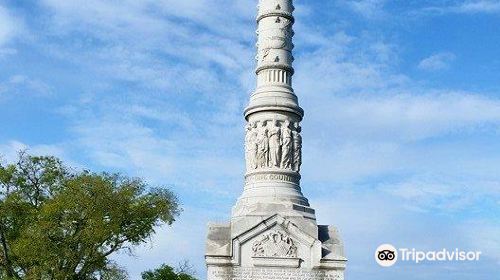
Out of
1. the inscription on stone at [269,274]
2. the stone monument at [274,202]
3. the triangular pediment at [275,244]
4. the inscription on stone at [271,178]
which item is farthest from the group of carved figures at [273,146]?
the inscription on stone at [269,274]

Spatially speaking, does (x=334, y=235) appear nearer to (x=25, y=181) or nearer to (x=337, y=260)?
(x=337, y=260)

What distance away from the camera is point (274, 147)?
78.2 feet

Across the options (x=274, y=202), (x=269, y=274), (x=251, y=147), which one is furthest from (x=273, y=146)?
(x=269, y=274)

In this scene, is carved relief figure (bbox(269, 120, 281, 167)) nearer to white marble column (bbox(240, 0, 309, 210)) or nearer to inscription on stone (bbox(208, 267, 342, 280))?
white marble column (bbox(240, 0, 309, 210))

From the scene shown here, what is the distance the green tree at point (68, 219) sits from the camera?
28.8 meters

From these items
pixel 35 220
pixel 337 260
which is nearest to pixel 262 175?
pixel 337 260

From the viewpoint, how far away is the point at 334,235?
2325 cm

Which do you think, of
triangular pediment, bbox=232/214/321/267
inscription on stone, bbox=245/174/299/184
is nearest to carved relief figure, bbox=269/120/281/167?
inscription on stone, bbox=245/174/299/184

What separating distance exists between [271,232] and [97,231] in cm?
868

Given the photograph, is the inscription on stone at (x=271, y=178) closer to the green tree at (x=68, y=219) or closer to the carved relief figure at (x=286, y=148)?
the carved relief figure at (x=286, y=148)

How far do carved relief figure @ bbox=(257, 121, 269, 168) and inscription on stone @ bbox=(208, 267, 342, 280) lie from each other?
3313 millimetres

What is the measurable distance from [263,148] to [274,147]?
0.33 m

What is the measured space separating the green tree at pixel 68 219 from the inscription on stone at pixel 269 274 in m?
7.88

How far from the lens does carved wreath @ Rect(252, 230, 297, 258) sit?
22422 mm
